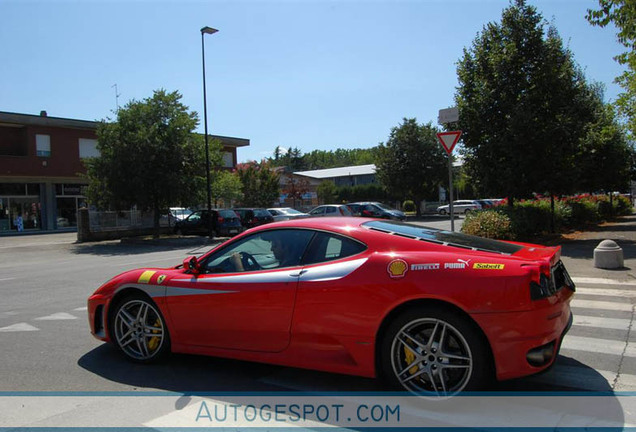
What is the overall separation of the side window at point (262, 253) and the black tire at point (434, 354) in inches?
42.9

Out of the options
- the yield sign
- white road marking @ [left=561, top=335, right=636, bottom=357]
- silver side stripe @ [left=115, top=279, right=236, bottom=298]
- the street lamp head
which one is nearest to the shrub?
the yield sign

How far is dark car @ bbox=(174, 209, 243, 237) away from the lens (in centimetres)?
2547

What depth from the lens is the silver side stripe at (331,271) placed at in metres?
3.83

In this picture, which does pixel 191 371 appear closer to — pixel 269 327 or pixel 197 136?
pixel 269 327

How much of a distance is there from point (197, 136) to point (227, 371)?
2342 centimetres

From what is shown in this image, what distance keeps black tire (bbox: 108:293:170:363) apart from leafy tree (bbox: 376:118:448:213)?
136ft

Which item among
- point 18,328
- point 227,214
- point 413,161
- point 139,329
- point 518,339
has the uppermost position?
point 413,161

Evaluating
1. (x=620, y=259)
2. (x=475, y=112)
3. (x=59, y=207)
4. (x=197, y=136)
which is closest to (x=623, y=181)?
(x=475, y=112)

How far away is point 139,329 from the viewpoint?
484 cm

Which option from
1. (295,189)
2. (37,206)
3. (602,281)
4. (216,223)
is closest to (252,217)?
(216,223)

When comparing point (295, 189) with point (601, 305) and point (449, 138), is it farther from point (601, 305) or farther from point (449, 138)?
point (601, 305)

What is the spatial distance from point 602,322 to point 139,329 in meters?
5.47

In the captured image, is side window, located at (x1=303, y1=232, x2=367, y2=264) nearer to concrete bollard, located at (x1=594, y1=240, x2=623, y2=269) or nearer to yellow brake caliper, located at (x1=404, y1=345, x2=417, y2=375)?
yellow brake caliper, located at (x1=404, y1=345, x2=417, y2=375)

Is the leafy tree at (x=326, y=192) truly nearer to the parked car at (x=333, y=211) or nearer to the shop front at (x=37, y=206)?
the parked car at (x=333, y=211)
